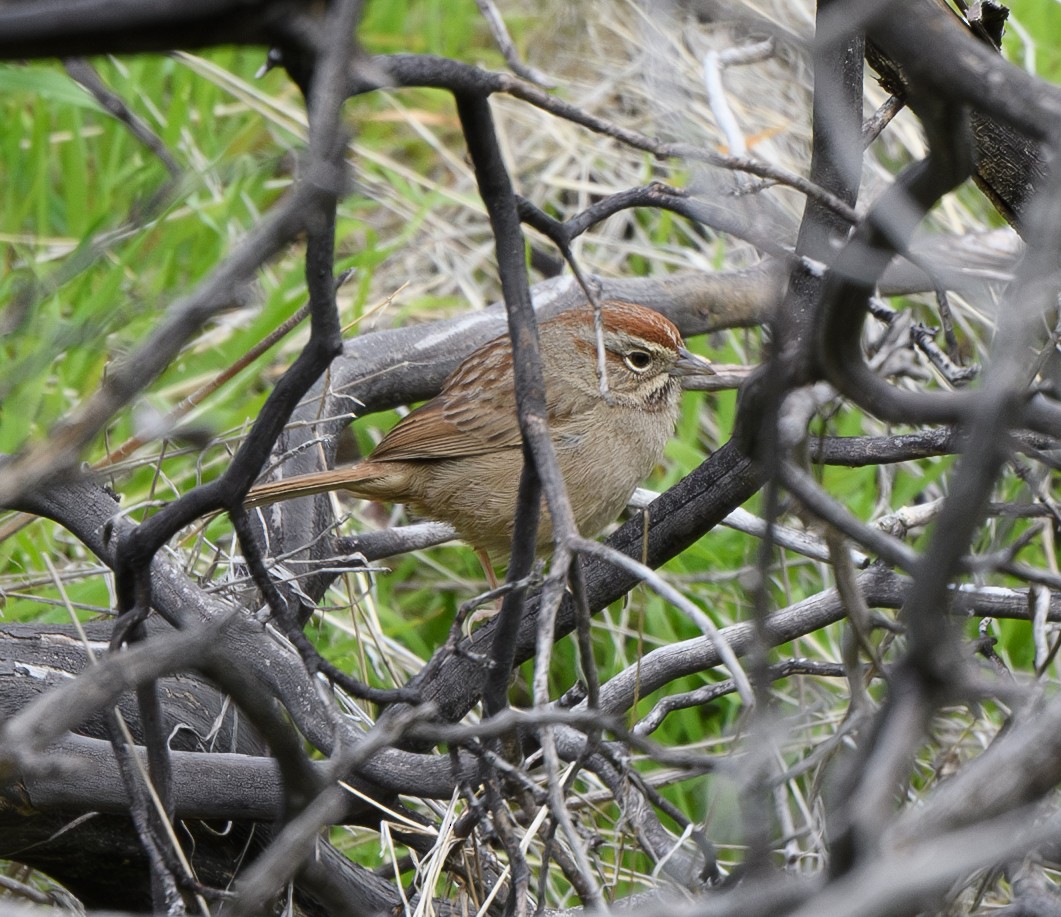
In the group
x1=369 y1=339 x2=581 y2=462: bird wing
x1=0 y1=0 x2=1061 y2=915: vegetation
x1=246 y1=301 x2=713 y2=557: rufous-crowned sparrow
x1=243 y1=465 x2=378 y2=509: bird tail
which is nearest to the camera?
x1=0 y1=0 x2=1061 y2=915: vegetation

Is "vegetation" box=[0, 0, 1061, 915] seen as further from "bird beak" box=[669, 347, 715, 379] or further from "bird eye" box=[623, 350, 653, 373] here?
"bird eye" box=[623, 350, 653, 373]

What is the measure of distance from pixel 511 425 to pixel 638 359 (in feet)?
1.62

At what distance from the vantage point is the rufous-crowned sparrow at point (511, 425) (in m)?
4.03

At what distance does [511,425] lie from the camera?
4211 mm

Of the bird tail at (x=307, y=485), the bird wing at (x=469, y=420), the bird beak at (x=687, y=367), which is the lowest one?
the bird tail at (x=307, y=485)

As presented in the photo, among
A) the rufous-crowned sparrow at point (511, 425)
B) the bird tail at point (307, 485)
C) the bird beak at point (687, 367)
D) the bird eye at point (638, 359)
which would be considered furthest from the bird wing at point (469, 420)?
the bird beak at point (687, 367)

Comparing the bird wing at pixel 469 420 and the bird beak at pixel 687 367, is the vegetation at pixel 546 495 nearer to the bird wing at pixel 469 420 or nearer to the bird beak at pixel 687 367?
the bird beak at pixel 687 367

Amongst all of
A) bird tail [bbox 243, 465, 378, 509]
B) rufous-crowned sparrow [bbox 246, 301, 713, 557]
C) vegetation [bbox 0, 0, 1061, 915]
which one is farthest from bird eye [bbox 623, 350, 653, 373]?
bird tail [bbox 243, 465, 378, 509]

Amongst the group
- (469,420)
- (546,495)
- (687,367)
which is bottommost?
(469,420)

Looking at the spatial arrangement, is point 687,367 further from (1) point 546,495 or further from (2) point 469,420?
(1) point 546,495

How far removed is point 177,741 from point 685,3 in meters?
2.10

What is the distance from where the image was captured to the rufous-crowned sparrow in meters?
4.03

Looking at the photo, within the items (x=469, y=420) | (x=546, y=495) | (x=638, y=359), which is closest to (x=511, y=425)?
(x=469, y=420)

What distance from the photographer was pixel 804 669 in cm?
282
